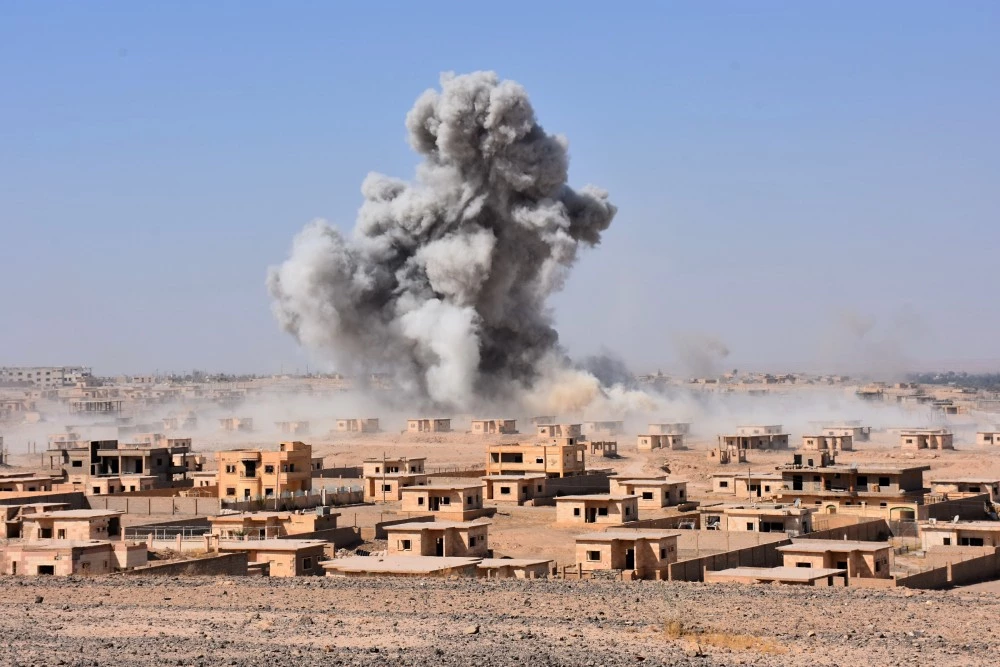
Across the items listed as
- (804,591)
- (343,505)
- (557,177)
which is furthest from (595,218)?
(804,591)

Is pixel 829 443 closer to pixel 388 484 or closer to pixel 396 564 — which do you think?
pixel 388 484

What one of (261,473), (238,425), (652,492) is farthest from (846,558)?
(238,425)

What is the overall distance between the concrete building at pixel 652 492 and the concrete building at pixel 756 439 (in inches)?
817

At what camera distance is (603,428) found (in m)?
78.8

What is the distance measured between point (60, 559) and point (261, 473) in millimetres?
21599

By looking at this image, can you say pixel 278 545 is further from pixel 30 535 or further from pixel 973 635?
pixel 973 635

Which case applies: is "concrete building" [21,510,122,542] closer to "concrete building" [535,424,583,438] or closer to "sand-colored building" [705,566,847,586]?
"sand-colored building" [705,566,847,586]

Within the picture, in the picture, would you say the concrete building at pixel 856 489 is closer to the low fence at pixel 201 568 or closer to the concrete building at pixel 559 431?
the low fence at pixel 201 568

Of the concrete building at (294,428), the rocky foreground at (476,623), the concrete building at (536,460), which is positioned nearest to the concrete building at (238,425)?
the concrete building at (294,428)

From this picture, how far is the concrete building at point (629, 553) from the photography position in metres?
30.2

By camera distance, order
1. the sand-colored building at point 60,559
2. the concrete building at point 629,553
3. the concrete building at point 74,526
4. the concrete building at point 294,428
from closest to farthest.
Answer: the sand-colored building at point 60,559
the concrete building at point 629,553
the concrete building at point 74,526
the concrete building at point 294,428

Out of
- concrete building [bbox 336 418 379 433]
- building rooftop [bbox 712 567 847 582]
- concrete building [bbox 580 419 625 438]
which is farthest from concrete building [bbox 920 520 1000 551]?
concrete building [bbox 336 418 379 433]

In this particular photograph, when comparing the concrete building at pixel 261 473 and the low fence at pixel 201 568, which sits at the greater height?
the concrete building at pixel 261 473

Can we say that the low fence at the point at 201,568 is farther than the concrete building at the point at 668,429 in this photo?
No
